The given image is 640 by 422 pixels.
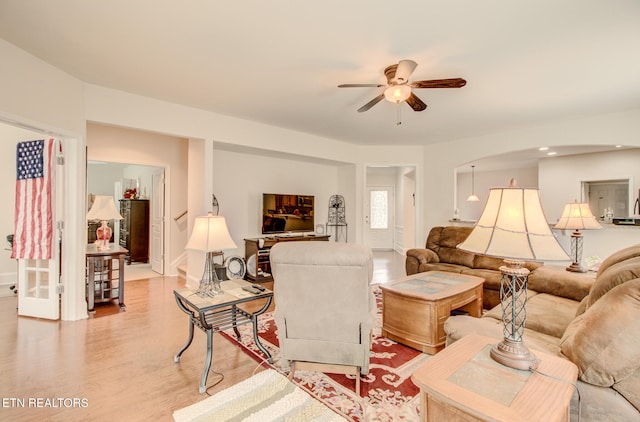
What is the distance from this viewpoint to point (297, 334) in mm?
2062

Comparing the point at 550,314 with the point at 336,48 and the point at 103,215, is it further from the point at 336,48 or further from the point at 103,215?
the point at 103,215

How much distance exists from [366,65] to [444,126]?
2.56 m

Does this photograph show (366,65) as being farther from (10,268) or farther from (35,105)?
(10,268)

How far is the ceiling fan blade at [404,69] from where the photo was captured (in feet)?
8.00

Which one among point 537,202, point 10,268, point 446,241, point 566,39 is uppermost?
point 566,39

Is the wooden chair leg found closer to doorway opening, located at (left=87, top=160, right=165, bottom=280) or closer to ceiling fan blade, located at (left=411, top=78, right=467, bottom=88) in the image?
ceiling fan blade, located at (left=411, top=78, right=467, bottom=88)

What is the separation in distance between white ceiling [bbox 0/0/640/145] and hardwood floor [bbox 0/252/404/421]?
2642mm

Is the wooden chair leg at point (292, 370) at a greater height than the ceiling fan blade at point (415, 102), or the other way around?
Answer: the ceiling fan blade at point (415, 102)

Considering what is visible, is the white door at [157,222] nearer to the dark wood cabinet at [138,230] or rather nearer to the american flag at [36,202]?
the dark wood cabinet at [138,230]

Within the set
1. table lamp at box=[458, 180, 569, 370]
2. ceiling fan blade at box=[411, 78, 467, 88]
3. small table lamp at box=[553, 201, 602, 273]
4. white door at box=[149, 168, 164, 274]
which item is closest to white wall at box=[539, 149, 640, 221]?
small table lamp at box=[553, 201, 602, 273]

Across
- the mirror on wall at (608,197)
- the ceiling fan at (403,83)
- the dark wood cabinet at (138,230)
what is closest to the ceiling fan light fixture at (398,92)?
the ceiling fan at (403,83)

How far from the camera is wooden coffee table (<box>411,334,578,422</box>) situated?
1.05 meters

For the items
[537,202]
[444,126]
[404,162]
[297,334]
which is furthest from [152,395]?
[404,162]

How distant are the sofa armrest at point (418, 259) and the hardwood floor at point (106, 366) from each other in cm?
269
